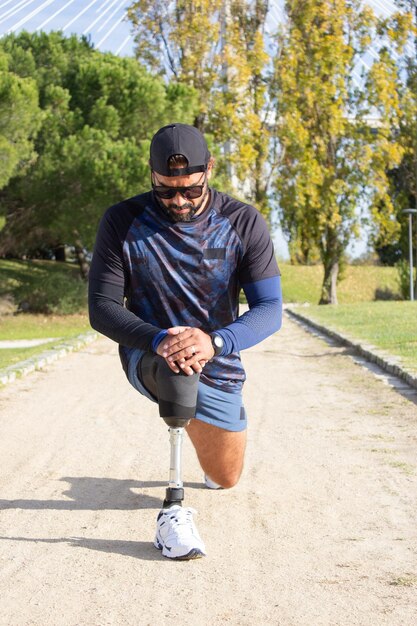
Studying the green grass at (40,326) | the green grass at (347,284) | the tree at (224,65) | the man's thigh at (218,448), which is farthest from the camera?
the green grass at (347,284)

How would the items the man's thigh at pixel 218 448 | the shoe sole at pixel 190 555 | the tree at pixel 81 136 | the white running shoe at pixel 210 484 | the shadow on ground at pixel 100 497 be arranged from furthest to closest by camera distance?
the tree at pixel 81 136 < the white running shoe at pixel 210 484 < the shadow on ground at pixel 100 497 < the man's thigh at pixel 218 448 < the shoe sole at pixel 190 555

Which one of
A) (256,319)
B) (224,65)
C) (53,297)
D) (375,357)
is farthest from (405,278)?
(256,319)

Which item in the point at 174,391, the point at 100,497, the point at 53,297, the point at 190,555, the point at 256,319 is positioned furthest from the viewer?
the point at 53,297

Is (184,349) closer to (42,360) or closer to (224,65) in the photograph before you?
(42,360)

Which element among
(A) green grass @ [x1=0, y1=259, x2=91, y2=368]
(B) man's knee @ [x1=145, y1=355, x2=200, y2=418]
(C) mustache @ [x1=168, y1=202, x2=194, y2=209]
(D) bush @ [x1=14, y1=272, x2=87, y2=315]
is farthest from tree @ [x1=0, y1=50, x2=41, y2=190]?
(B) man's knee @ [x1=145, y1=355, x2=200, y2=418]

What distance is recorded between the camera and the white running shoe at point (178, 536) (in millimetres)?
4816

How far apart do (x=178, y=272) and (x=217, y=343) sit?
52 centimetres

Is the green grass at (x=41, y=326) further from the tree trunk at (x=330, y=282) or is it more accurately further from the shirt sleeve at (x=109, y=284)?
the shirt sleeve at (x=109, y=284)

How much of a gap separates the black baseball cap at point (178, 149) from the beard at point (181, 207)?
211 mm

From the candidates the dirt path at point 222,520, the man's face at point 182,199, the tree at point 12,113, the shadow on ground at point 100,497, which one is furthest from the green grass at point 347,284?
the man's face at point 182,199

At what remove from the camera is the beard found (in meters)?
5.27

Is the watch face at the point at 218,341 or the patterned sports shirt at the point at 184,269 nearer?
the watch face at the point at 218,341

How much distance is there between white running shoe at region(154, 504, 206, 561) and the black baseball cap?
5.39 ft

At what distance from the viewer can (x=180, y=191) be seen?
205 inches
